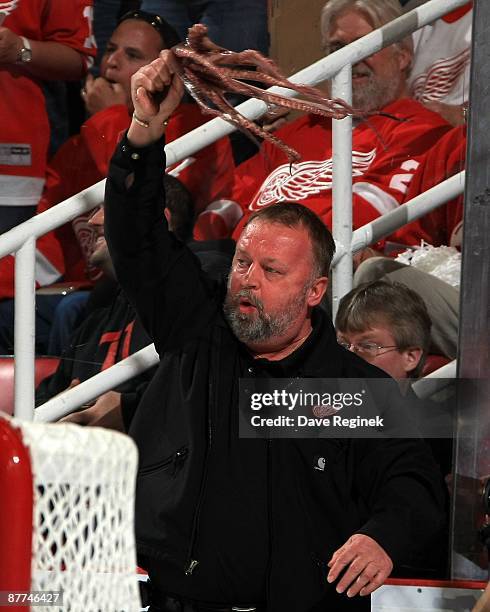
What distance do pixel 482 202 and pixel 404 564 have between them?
2.42 feet

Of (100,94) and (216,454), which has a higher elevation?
(100,94)

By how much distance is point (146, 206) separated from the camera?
2.10 metres

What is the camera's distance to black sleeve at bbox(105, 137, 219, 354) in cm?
209

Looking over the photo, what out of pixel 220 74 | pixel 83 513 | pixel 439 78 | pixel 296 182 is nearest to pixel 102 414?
pixel 296 182

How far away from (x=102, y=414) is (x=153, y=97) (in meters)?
0.78

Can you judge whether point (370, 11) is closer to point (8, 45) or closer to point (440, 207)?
point (440, 207)

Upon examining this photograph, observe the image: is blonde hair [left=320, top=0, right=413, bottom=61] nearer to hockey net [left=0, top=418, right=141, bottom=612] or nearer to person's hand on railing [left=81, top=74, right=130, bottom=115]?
person's hand on railing [left=81, top=74, right=130, bottom=115]

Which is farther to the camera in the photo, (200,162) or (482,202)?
(200,162)

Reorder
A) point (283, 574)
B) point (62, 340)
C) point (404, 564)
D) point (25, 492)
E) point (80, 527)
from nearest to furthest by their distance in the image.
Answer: point (25, 492) < point (80, 527) < point (283, 574) < point (404, 564) < point (62, 340)

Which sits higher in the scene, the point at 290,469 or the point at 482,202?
the point at 482,202

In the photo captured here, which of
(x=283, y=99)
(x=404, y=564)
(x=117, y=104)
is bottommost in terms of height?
(x=404, y=564)

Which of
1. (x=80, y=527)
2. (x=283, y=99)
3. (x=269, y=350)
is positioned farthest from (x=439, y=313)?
(x=80, y=527)

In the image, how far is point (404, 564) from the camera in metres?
2.47

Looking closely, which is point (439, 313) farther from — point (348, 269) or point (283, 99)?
point (283, 99)
